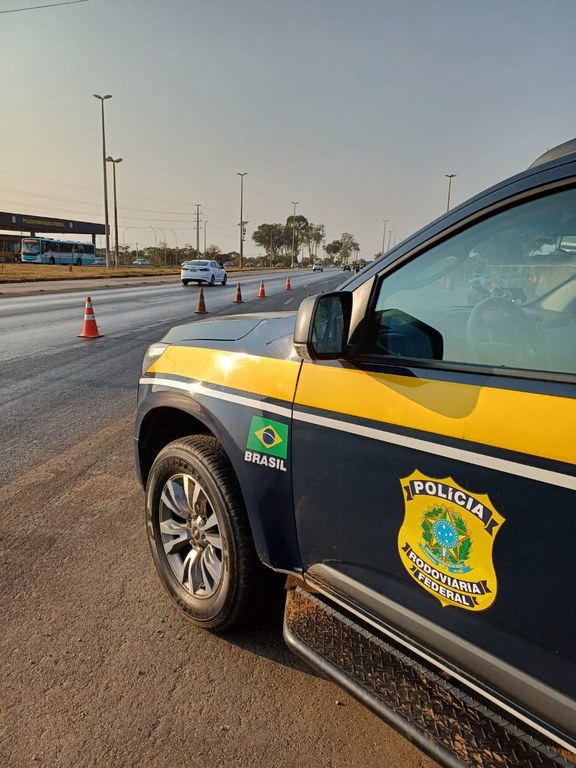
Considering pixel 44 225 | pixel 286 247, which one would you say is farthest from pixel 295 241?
pixel 44 225

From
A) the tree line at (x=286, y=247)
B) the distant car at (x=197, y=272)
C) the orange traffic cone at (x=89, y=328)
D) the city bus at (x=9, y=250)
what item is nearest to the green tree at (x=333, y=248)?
the tree line at (x=286, y=247)

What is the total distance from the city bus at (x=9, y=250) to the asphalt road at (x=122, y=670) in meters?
67.2

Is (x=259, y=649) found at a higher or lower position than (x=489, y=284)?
lower

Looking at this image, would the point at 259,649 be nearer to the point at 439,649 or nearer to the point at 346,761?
the point at 346,761

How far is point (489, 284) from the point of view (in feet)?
5.83

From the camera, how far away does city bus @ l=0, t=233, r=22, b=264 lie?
212 ft

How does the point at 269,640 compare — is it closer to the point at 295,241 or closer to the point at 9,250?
the point at 9,250

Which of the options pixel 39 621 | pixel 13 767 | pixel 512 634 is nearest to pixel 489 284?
pixel 512 634

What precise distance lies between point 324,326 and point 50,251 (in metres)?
65.8

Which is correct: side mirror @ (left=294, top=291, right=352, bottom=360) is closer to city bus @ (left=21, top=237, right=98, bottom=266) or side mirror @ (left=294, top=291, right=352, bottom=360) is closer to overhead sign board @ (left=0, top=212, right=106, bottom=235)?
city bus @ (left=21, top=237, right=98, bottom=266)

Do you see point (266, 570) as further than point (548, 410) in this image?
Yes

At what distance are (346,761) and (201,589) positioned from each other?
3.01 feet

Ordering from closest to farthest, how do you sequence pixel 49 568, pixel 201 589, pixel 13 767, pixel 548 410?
pixel 548 410
pixel 13 767
pixel 201 589
pixel 49 568

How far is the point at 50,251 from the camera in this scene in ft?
197
